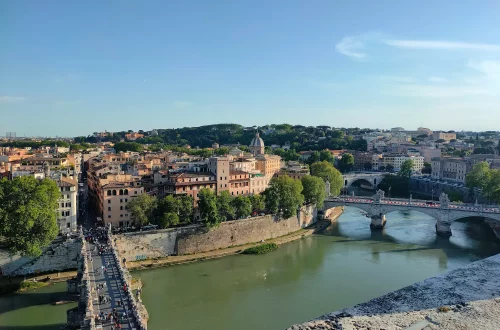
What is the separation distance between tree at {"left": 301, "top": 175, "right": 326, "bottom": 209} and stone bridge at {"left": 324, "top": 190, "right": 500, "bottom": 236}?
4.54ft

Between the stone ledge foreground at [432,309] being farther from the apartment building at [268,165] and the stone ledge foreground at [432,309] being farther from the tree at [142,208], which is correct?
the apartment building at [268,165]

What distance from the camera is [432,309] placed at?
12680 mm

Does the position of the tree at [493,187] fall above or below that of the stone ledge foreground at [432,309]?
above

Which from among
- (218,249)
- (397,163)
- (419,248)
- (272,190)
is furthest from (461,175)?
(218,249)

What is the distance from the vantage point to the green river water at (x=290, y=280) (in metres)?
14.7

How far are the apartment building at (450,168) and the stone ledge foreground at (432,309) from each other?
3111cm

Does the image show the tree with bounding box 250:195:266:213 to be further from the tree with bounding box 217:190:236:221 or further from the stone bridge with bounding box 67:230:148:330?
the stone bridge with bounding box 67:230:148:330

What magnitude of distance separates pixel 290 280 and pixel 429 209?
12.5m

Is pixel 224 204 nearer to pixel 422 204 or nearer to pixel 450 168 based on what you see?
pixel 422 204

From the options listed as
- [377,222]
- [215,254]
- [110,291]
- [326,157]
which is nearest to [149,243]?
[215,254]

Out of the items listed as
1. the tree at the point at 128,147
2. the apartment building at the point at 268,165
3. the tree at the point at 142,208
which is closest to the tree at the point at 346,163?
the apartment building at the point at 268,165

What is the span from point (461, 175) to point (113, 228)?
1415 inches

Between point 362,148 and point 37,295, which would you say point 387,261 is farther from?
point 362,148

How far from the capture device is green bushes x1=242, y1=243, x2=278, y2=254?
862 inches
